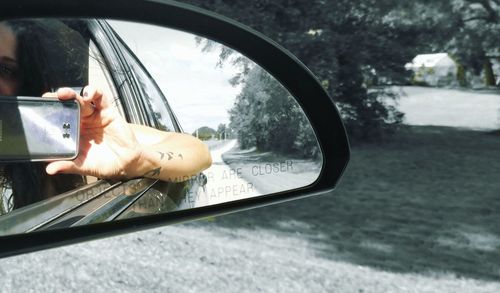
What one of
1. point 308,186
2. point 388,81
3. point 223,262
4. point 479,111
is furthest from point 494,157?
point 308,186

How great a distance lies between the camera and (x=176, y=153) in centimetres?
132

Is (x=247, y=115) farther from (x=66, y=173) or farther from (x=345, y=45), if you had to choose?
(x=345, y=45)

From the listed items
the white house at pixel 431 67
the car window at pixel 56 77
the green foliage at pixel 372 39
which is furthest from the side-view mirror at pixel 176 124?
the white house at pixel 431 67

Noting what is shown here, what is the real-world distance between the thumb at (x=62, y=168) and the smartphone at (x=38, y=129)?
0.04ft

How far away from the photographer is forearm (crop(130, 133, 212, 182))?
125cm

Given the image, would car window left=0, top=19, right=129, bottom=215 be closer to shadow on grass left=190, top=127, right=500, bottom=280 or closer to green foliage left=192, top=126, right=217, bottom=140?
green foliage left=192, top=126, right=217, bottom=140

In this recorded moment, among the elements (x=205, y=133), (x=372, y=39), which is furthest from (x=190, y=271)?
(x=372, y=39)

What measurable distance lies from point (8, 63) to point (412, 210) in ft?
21.0

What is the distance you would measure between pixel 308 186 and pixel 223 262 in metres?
3.35

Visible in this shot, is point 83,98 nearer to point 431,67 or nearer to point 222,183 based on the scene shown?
point 222,183

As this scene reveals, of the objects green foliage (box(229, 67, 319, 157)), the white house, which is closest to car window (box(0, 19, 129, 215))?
green foliage (box(229, 67, 319, 157))

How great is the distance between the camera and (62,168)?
3.73 ft

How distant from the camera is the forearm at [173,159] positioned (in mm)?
1253

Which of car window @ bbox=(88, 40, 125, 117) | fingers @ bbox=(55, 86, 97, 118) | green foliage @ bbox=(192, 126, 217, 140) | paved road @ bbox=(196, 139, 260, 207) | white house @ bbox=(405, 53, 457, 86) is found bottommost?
paved road @ bbox=(196, 139, 260, 207)
